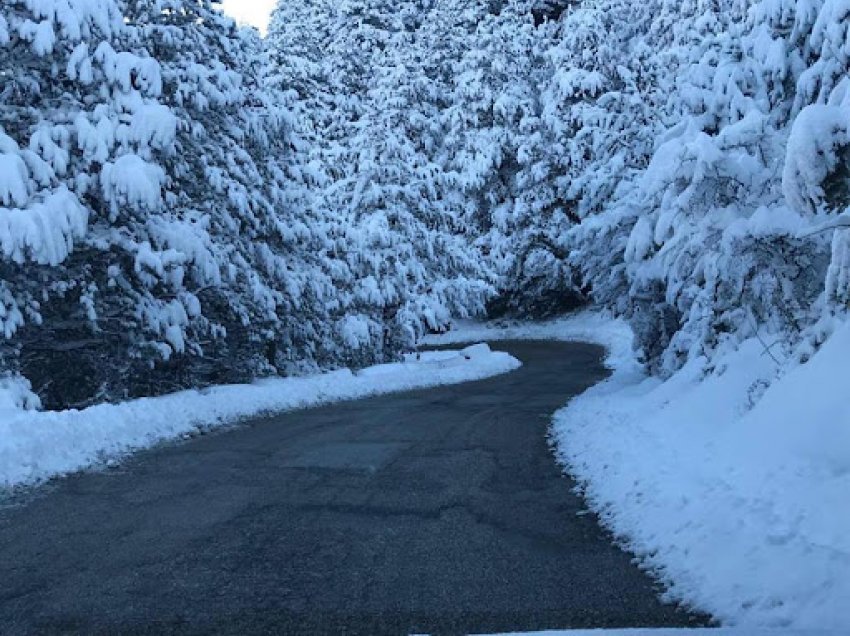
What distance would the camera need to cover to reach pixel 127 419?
425 inches

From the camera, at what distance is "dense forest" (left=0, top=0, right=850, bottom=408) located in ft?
27.6

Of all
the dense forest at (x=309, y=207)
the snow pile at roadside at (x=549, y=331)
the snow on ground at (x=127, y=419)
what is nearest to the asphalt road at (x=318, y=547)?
the snow on ground at (x=127, y=419)

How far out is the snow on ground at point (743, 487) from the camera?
14.7 ft

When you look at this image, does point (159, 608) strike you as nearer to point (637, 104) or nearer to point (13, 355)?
point (13, 355)

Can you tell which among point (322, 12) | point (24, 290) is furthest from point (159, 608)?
point (322, 12)

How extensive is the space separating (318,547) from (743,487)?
3314 mm

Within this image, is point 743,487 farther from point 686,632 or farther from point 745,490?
point 686,632

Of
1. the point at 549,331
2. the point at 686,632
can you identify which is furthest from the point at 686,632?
the point at 549,331

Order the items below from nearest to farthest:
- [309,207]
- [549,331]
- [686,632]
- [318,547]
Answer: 1. [686,632]
2. [318,547]
3. [309,207]
4. [549,331]

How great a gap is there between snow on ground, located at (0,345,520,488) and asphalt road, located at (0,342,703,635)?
0.53 metres

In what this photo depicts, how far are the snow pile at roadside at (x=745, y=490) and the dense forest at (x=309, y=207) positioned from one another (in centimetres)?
94

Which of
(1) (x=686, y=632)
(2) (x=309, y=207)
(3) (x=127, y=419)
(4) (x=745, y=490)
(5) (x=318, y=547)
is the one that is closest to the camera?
(1) (x=686, y=632)

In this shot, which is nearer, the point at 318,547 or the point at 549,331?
the point at 318,547

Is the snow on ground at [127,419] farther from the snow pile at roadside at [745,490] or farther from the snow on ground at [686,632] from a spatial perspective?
the snow on ground at [686,632]
